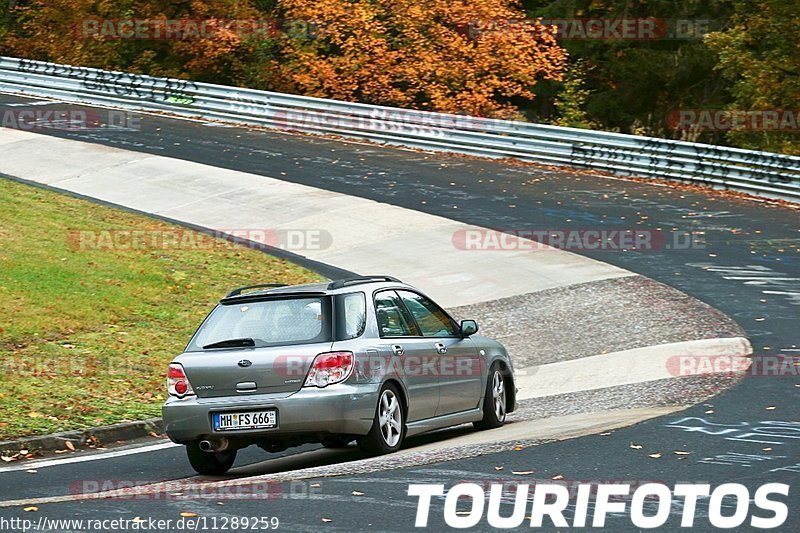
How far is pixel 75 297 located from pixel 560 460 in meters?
10.1

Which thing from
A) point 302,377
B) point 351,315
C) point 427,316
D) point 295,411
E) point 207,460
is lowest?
point 207,460

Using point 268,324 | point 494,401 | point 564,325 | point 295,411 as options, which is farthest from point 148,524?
point 564,325

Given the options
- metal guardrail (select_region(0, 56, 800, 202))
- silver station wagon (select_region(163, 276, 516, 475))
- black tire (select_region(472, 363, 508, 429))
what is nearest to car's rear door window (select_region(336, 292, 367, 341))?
silver station wagon (select_region(163, 276, 516, 475))

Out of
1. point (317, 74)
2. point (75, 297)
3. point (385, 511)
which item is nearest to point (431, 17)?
point (317, 74)

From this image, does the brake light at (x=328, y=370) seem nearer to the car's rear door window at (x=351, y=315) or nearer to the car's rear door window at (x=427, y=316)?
the car's rear door window at (x=351, y=315)

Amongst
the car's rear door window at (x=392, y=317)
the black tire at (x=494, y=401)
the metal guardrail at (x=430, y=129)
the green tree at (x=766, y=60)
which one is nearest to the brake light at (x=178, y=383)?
the car's rear door window at (x=392, y=317)

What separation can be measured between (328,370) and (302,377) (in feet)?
0.68

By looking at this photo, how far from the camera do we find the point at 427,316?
11.4m

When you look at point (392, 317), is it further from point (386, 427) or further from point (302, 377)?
point (302, 377)

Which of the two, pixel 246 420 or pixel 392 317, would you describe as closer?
pixel 246 420

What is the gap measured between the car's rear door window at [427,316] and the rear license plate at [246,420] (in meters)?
2.04

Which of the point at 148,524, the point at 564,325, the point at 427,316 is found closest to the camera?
the point at 148,524

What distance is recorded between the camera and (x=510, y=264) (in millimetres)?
21125

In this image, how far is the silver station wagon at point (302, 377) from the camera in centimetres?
951
